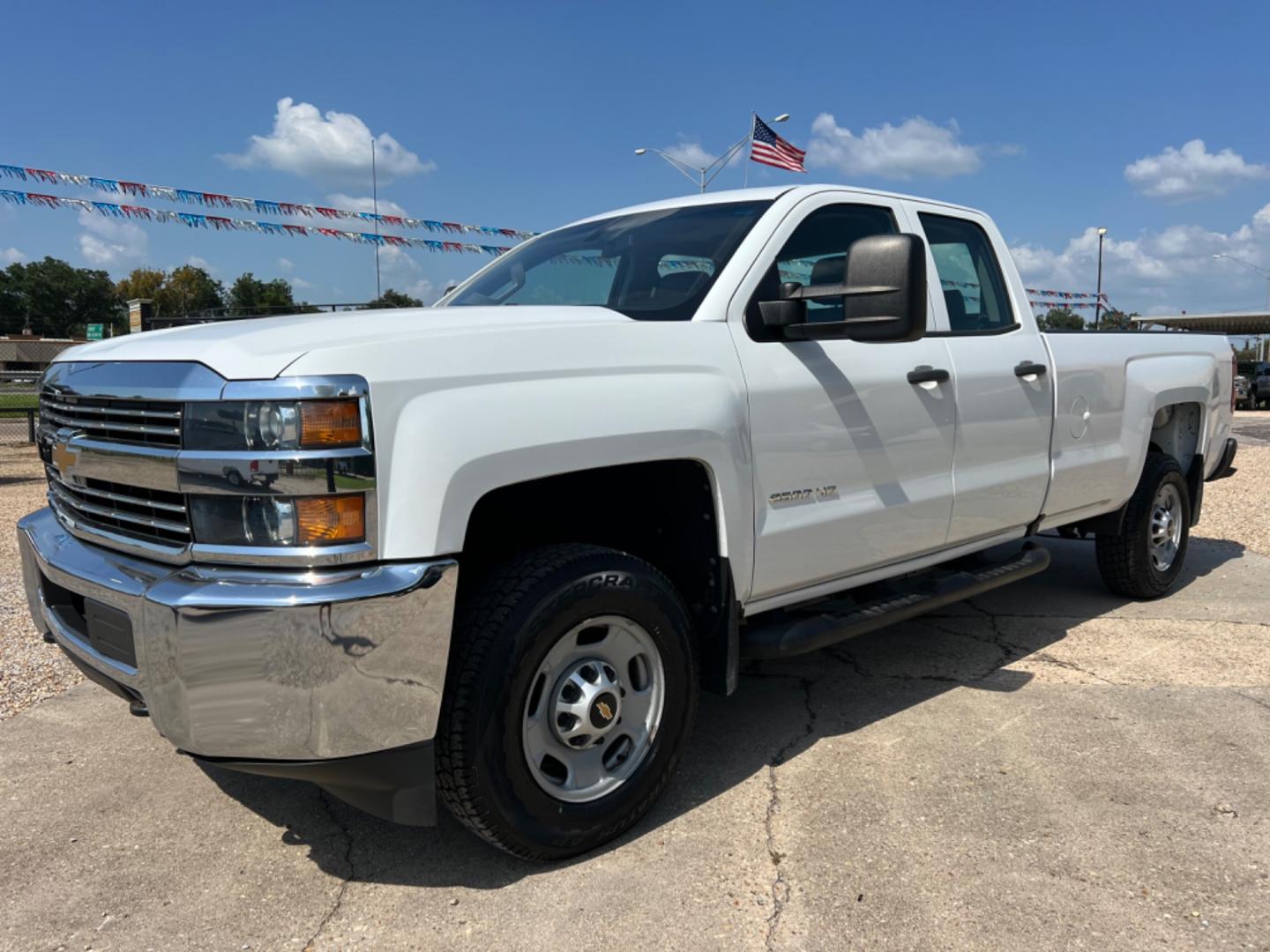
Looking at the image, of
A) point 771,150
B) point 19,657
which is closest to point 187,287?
point 771,150

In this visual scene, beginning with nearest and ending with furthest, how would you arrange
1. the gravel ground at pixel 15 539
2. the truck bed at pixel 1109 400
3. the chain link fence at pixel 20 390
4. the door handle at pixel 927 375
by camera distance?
the door handle at pixel 927 375
the gravel ground at pixel 15 539
the truck bed at pixel 1109 400
the chain link fence at pixel 20 390

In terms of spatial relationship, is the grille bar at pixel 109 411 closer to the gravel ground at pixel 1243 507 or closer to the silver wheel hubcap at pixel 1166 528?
the silver wheel hubcap at pixel 1166 528

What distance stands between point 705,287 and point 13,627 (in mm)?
4209

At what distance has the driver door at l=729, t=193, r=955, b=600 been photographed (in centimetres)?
305

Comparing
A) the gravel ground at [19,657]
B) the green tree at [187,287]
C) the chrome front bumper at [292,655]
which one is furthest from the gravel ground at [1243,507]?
the green tree at [187,287]

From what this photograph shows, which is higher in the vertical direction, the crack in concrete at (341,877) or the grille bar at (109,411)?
the grille bar at (109,411)

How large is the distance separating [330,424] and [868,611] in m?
2.17

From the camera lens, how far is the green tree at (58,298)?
79.4 metres

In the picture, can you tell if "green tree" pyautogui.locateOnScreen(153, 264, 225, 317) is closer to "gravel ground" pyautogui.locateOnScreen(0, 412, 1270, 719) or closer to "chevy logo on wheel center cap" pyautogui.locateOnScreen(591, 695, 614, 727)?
"gravel ground" pyautogui.locateOnScreen(0, 412, 1270, 719)

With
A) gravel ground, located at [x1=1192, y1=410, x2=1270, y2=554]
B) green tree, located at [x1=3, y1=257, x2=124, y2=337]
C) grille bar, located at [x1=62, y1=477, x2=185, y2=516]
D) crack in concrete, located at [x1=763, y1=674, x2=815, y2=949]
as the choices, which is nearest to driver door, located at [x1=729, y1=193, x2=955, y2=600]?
crack in concrete, located at [x1=763, y1=674, x2=815, y2=949]

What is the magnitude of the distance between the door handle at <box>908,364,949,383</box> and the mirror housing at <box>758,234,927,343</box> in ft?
1.73

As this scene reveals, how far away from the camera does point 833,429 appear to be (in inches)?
127

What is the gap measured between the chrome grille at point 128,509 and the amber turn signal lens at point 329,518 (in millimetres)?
331

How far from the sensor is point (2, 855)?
9.07 ft
